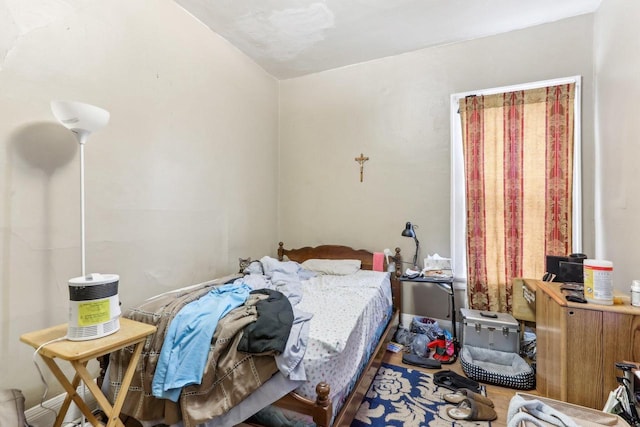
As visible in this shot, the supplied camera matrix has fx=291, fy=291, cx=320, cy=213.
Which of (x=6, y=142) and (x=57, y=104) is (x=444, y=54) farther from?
(x=6, y=142)

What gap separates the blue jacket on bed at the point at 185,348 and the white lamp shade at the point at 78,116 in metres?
1.10

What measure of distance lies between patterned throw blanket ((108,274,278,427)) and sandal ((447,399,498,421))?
1.25m

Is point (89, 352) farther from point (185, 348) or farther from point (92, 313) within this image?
point (185, 348)

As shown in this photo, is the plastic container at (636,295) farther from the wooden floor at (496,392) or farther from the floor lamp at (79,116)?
the floor lamp at (79,116)

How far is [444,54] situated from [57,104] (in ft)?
10.5

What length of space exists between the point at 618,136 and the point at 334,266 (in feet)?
8.06

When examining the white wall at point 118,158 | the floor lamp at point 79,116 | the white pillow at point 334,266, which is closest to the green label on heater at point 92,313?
the white wall at point 118,158

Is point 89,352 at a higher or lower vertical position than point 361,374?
higher

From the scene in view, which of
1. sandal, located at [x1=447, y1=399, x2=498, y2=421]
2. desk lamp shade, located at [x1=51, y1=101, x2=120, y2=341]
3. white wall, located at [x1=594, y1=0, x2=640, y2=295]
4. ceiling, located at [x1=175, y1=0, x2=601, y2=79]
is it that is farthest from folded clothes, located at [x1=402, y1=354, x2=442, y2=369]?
ceiling, located at [x1=175, y1=0, x2=601, y2=79]

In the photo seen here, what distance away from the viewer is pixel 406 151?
10.3 ft

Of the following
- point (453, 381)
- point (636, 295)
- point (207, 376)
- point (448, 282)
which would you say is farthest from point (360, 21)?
point (453, 381)

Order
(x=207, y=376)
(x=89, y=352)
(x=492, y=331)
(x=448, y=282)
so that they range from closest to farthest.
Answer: (x=89, y=352) < (x=207, y=376) < (x=492, y=331) < (x=448, y=282)

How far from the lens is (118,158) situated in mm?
1994

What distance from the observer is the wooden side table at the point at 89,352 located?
3.84 feet
